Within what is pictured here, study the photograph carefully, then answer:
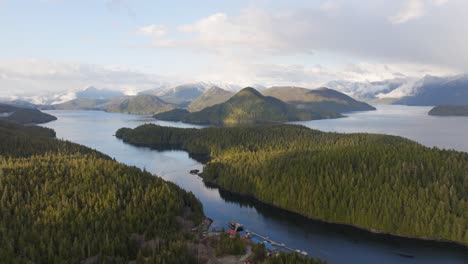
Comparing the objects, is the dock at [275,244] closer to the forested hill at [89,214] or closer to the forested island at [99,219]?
the forested island at [99,219]

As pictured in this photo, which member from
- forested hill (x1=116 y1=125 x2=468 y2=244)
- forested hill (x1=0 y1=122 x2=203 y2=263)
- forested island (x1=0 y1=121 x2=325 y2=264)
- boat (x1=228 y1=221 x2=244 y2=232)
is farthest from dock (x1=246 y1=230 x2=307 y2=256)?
forested hill (x1=116 y1=125 x2=468 y2=244)

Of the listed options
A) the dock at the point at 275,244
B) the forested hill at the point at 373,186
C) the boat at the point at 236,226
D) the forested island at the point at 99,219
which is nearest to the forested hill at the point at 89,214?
the forested island at the point at 99,219

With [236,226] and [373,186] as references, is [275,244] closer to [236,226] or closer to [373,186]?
[236,226]

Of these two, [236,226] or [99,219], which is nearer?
[99,219]

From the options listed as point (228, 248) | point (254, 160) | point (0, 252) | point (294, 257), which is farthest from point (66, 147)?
point (294, 257)

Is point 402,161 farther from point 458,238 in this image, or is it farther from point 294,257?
point 294,257

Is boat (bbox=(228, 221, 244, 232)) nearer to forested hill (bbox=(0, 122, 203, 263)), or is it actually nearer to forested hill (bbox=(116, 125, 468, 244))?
forested hill (bbox=(0, 122, 203, 263))

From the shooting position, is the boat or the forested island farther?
the boat

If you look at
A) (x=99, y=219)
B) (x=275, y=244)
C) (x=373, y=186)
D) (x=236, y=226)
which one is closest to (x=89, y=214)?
(x=99, y=219)
